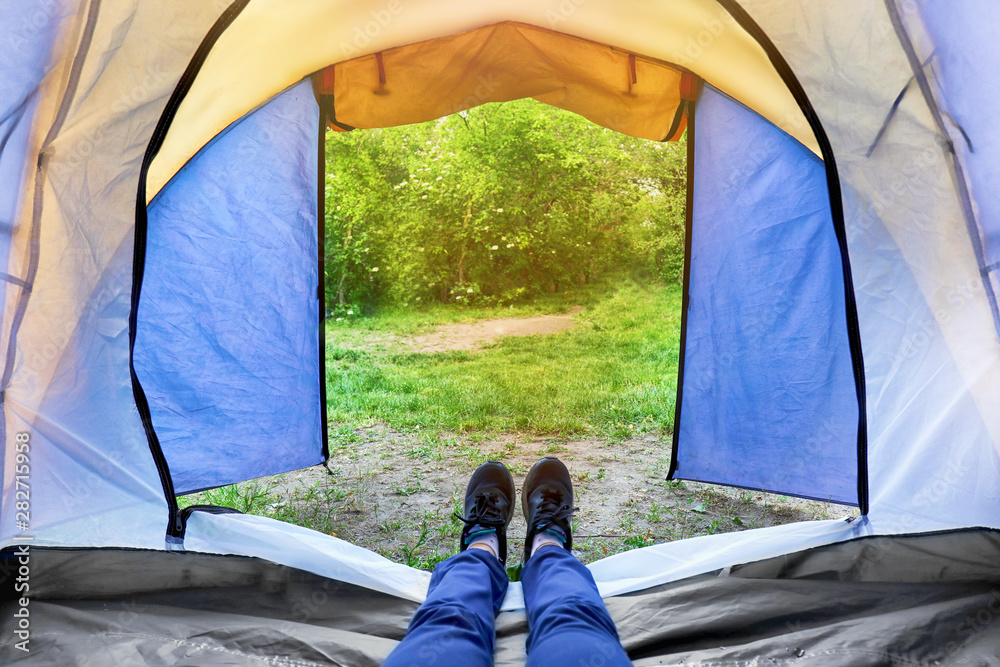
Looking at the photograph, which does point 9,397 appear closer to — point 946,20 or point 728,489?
point 946,20

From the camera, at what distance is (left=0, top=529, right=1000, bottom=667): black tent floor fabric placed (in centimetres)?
104

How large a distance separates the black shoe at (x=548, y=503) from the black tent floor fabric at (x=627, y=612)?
0.32 metres

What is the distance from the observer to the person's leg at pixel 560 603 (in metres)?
0.90

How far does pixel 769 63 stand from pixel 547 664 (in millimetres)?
1496

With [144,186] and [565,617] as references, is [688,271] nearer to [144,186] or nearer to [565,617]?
[565,617]

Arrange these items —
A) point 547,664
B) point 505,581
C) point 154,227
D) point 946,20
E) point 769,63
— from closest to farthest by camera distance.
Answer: point 547,664
point 946,20
point 505,581
point 769,63
point 154,227

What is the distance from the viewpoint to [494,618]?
115cm

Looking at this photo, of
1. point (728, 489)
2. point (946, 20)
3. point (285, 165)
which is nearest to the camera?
point (946, 20)

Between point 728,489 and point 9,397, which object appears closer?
point 9,397

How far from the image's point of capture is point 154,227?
1720mm

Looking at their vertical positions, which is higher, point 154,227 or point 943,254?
point 154,227

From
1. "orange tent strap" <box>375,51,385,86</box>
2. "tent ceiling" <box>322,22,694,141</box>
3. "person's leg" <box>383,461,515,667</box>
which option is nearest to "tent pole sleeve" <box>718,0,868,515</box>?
"tent ceiling" <box>322,22,694,141</box>

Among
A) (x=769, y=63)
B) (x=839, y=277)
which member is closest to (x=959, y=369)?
(x=839, y=277)

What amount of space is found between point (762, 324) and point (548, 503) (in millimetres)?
919
